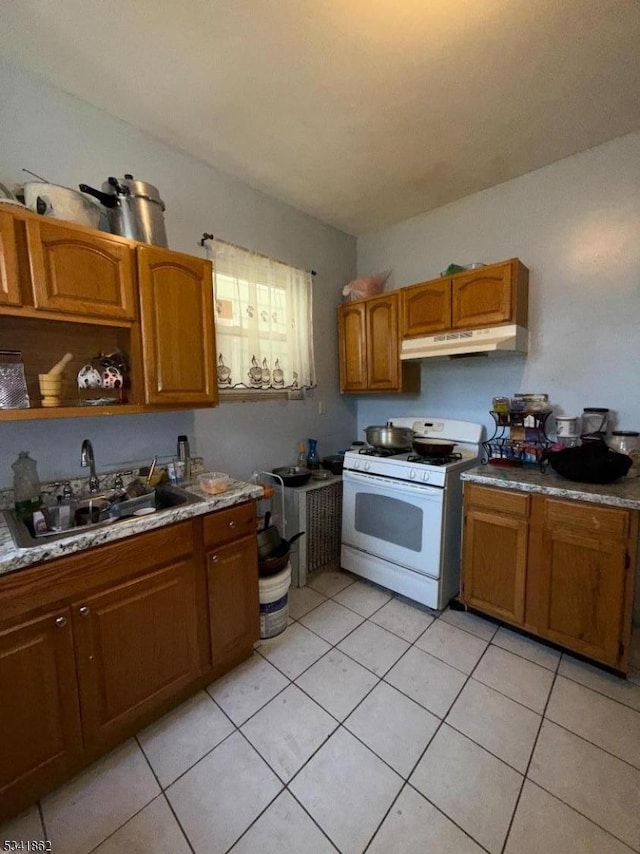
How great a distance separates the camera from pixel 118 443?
1854 millimetres

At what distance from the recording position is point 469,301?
226 cm

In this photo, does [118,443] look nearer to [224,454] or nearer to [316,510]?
[224,454]

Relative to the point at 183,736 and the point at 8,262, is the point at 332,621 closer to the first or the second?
the point at 183,736

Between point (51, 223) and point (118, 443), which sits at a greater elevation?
point (51, 223)

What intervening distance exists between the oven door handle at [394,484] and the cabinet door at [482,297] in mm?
1081

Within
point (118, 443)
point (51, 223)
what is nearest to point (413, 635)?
point (118, 443)

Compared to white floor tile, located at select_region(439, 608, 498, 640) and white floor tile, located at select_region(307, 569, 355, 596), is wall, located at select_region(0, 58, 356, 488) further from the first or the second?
white floor tile, located at select_region(439, 608, 498, 640)

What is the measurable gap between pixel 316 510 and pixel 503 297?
6.06 ft

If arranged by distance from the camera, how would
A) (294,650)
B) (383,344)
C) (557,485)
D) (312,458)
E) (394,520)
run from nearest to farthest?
(557,485) < (294,650) < (394,520) < (383,344) < (312,458)

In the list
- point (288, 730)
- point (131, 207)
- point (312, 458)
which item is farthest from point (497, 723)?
point (131, 207)

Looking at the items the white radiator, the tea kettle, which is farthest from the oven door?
the tea kettle

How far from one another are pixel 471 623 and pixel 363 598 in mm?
661

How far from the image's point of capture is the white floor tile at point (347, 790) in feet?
3.62

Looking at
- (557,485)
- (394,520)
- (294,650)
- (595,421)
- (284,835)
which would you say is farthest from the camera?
(394,520)
